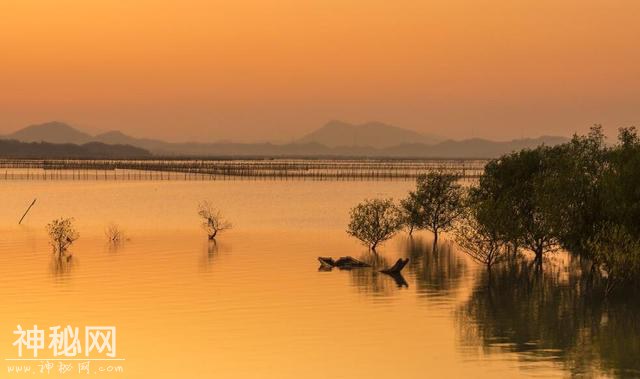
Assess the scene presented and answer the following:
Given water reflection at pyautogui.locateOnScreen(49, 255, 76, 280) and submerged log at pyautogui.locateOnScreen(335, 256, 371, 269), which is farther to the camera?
submerged log at pyautogui.locateOnScreen(335, 256, 371, 269)

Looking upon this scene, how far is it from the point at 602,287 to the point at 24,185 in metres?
155

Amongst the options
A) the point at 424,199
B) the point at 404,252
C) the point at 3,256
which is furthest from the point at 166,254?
the point at 424,199

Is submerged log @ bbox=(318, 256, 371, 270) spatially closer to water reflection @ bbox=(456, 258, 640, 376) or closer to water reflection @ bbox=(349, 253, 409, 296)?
water reflection @ bbox=(349, 253, 409, 296)

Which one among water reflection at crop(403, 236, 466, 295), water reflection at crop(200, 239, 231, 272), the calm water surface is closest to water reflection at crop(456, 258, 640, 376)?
the calm water surface

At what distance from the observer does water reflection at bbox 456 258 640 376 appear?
122 ft

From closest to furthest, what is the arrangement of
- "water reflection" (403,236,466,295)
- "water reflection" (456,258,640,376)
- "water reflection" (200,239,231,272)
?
1. "water reflection" (456,258,640,376)
2. "water reflection" (403,236,466,295)
3. "water reflection" (200,239,231,272)

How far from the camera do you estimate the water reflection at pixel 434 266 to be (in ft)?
183

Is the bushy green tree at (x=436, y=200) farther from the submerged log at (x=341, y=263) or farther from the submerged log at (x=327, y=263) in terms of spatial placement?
the submerged log at (x=327, y=263)

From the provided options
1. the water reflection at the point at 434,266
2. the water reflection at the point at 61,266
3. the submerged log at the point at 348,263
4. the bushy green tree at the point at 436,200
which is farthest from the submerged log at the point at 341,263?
the bushy green tree at the point at 436,200

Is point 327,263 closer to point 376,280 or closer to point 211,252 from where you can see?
point 376,280

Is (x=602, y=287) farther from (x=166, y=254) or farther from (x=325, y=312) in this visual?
(x=166, y=254)

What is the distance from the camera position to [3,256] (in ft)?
222

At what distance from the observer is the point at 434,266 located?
213 feet

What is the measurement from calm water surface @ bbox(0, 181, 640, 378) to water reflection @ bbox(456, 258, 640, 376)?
0.09 metres
